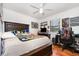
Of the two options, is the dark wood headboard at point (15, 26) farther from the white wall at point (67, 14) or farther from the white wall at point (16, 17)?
the white wall at point (67, 14)

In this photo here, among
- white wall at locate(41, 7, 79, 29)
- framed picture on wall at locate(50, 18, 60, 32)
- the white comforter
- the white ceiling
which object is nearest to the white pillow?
the white comforter

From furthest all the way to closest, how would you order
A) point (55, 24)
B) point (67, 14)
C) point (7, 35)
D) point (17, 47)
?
point (55, 24) < point (67, 14) < point (7, 35) < point (17, 47)

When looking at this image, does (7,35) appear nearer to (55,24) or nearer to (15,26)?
(15,26)

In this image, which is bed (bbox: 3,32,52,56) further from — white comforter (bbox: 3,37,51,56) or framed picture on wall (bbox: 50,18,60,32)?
framed picture on wall (bbox: 50,18,60,32)

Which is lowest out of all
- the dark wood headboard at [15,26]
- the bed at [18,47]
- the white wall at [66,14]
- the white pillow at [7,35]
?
the bed at [18,47]

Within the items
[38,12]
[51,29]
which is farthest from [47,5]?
[51,29]

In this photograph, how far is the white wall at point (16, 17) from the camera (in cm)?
149

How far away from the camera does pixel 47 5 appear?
1708 mm

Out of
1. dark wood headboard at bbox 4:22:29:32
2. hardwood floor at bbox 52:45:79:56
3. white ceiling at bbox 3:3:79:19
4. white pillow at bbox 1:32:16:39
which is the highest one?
white ceiling at bbox 3:3:79:19

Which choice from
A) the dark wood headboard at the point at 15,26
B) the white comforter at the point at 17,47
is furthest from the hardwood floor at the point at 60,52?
the dark wood headboard at the point at 15,26

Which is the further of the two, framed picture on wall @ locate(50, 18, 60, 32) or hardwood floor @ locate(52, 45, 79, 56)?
framed picture on wall @ locate(50, 18, 60, 32)

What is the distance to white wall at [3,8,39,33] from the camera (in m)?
1.49

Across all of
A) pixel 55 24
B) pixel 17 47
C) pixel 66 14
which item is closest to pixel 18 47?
pixel 17 47

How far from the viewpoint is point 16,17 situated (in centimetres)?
158
